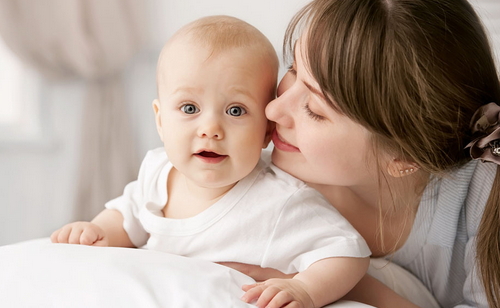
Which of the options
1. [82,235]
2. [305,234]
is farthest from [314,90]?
[82,235]

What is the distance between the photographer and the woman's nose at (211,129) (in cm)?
106

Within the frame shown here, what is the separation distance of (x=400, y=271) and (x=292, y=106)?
1.77 feet

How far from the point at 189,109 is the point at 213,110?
0.05 meters

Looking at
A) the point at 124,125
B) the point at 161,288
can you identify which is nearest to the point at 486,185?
the point at 161,288

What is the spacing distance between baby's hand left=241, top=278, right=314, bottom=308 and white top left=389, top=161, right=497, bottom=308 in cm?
38

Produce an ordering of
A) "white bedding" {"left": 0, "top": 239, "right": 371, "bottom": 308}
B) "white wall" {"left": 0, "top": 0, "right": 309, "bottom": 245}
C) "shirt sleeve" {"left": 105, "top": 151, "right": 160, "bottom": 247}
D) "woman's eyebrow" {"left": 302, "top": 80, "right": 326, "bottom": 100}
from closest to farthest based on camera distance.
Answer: "white bedding" {"left": 0, "top": 239, "right": 371, "bottom": 308}, "woman's eyebrow" {"left": 302, "top": 80, "right": 326, "bottom": 100}, "shirt sleeve" {"left": 105, "top": 151, "right": 160, "bottom": 247}, "white wall" {"left": 0, "top": 0, "right": 309, "bottom": 245}

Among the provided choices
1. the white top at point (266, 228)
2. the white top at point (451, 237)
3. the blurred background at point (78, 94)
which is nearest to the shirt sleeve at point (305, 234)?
the white top at point (266, 228)

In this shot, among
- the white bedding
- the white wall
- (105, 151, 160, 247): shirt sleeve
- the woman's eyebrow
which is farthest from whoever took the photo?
the white wall

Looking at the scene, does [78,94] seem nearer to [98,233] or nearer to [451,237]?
[98,233]

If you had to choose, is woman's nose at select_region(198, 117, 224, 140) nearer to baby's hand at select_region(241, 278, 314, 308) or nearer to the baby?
the baby

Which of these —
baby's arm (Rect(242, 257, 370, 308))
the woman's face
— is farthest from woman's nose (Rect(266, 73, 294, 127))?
baby's arm (Rect(242, 257, 370, 308))

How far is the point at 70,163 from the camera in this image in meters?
1.83

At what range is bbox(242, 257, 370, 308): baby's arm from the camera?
97cm

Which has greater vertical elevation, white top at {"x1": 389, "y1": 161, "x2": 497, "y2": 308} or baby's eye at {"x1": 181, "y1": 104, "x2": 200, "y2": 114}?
baby's eye at {"x1": 181, "y1": 104, "x2": 200, "y2": 114}
